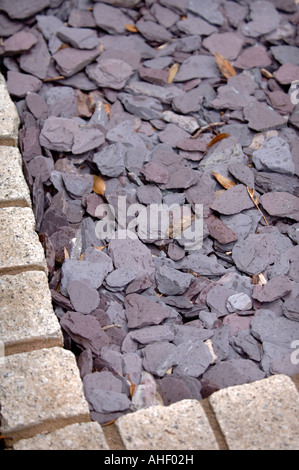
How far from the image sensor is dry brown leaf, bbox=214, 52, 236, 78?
9.64 ft

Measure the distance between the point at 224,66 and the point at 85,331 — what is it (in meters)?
1.63

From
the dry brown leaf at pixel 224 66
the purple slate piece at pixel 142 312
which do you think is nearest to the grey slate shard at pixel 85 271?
the purple slate piece at pixel 142 312

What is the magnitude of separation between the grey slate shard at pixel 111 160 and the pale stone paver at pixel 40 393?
0.91m

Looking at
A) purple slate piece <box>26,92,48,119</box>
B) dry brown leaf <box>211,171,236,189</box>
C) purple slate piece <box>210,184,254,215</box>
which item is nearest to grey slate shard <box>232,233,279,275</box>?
purple slate piece <box>210,184,254,215</box>

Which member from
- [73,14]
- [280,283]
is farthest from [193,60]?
[280,283]

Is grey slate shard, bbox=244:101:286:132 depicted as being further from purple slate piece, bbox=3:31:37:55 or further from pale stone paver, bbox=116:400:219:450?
pale stone paver, bbox=116:400:219:450

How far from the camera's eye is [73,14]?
3.08 meters

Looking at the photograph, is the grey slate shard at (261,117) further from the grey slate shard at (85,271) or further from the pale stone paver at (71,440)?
the pale stone paver at (71,440)

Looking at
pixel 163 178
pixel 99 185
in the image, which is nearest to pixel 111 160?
pixel 99 185

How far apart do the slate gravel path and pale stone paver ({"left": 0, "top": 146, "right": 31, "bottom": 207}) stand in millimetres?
112

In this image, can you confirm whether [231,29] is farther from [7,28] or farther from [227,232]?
[227,232]

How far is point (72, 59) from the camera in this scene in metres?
2.88

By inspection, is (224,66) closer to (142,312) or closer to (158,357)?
(142,312)

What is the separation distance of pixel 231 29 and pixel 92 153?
1209 millimetres
